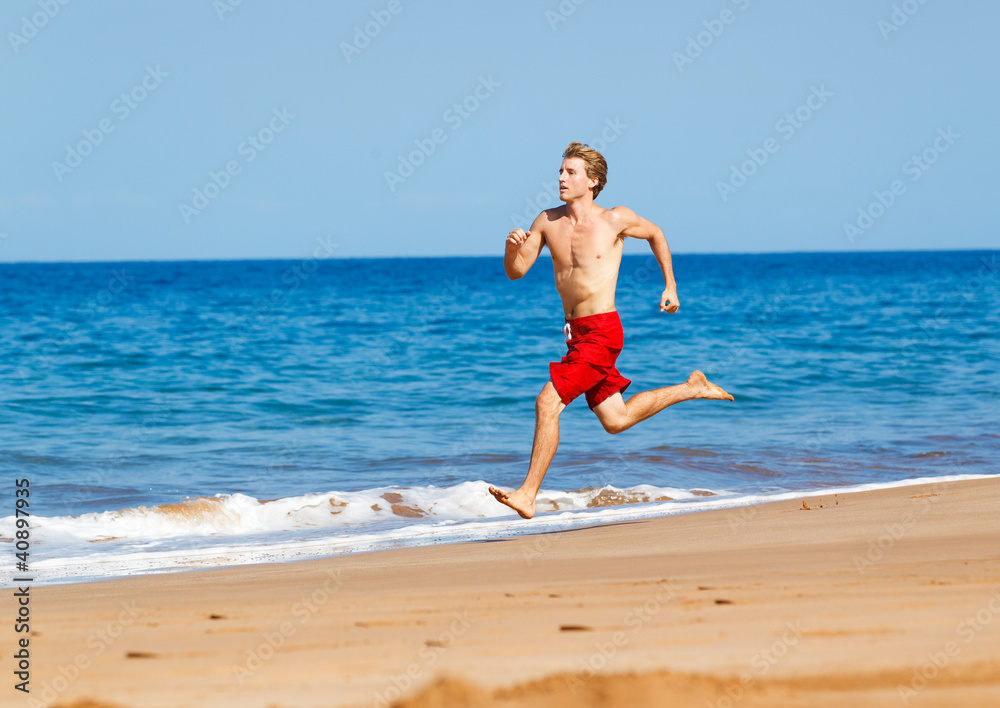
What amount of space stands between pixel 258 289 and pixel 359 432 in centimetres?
3291

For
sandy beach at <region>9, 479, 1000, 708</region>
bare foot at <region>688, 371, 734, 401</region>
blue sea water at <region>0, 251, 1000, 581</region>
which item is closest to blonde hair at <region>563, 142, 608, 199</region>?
bare foot at <region>688, 371, 734, 401</region>

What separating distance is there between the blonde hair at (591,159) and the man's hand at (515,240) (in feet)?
1.62

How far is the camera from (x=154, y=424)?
10.3 m

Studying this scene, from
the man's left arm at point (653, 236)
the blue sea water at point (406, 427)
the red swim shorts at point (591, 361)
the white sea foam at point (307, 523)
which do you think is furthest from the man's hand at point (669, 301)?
the blue sea water at point (406, 427)

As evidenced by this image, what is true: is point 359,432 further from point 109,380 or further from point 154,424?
point 109,380

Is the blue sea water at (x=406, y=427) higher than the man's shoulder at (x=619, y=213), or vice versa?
the man's shoulder at (x=619, y=213)

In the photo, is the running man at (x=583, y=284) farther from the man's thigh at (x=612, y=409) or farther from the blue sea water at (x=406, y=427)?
the blue sea water at (x=406, y=427)

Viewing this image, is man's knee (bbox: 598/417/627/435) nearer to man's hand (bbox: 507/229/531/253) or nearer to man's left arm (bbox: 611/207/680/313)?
man's left arm (bbox: 611/207/680/313)

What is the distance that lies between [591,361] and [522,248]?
723mm

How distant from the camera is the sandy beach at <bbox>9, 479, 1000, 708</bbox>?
2314 millimetres

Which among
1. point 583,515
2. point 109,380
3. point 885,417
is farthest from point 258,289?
point 583,515

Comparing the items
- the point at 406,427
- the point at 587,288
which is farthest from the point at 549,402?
the point at 406,427

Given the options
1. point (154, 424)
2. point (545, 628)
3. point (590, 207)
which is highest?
point (590, 207)

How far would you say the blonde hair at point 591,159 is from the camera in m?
4.98
